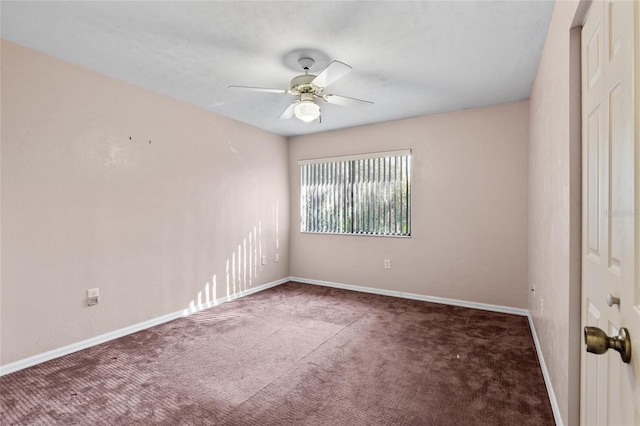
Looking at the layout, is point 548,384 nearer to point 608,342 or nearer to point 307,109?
point 608,342

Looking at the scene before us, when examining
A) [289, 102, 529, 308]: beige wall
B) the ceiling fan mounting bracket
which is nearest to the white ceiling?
the ceiling fan mounting bracket

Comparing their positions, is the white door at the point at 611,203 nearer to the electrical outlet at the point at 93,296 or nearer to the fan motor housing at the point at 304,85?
the fan motor housing at the point at 304,85

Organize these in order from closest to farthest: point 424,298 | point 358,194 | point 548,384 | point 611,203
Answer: point 611,203, point 548,384, point 424,298, point 358,194

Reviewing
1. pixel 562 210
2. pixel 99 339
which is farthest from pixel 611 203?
pixel 99 339

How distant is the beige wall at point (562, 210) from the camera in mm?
1476

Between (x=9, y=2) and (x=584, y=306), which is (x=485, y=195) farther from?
(x=9, y=2)

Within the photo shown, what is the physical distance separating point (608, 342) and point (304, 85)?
7.67 feet

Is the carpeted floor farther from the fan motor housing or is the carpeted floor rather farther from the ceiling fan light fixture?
the fan motor housing

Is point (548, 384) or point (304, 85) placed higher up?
point (304, 85)

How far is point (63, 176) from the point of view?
267cm

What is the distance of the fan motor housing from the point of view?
250 cm

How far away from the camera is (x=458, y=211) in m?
4.00

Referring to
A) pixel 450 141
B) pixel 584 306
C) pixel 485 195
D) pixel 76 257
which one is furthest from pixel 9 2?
pixel 485 195

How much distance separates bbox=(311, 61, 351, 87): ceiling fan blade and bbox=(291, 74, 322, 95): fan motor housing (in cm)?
8
